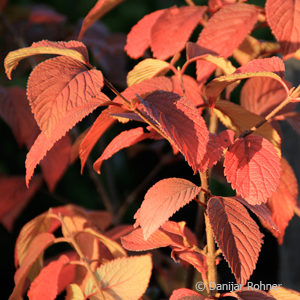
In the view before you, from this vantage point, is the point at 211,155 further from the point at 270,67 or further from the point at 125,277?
the point at 125,277

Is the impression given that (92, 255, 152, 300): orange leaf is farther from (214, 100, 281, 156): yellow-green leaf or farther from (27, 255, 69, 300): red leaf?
(214, 100, 281, 156): yellow-green leaf

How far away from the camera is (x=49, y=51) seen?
47 centimetres

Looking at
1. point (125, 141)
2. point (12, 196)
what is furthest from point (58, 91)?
point (12, 196)

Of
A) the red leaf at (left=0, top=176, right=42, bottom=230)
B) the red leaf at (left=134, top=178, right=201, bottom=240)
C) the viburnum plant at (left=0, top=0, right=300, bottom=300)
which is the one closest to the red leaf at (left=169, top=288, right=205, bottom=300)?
the viburnum plant at (left=0, top=0, right=300, bottom=300)

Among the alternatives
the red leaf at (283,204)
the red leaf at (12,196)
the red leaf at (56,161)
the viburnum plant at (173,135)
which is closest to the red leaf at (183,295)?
the viburnum plant at (173,135)

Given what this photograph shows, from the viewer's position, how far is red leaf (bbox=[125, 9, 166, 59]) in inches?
31.1

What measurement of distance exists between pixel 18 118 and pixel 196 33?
1.20m

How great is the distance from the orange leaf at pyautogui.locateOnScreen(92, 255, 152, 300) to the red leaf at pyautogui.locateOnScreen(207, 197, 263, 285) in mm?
167

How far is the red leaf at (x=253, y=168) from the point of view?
51 cm

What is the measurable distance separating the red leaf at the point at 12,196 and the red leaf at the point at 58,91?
0.65m

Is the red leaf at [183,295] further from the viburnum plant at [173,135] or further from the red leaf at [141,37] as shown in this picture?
the red leaf at [141,37]

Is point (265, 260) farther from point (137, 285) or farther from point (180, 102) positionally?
point (180, 102)

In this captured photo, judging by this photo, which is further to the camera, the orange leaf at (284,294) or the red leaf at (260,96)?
the red leaf at (260,96)

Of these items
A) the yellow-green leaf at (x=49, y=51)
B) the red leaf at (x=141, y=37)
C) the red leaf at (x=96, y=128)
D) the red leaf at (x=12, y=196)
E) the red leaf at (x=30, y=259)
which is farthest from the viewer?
the red leaf at (x=12, y=196)
